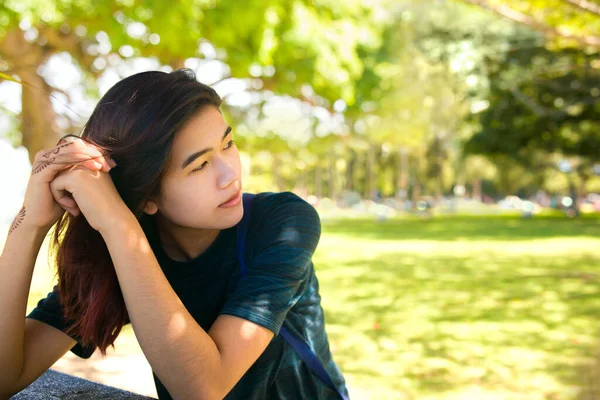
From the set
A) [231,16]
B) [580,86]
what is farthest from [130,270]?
[580,86]

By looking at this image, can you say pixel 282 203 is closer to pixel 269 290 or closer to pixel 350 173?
pixel 269 290

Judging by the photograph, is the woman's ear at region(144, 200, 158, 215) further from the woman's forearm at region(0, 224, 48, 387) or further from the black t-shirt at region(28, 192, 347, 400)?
the woman's forearm at region(0, 224, 48, 387)

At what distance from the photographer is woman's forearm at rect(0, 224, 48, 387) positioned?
4.98 feet

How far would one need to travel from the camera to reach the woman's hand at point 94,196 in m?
1.41

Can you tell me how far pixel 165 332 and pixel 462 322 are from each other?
5.89 m

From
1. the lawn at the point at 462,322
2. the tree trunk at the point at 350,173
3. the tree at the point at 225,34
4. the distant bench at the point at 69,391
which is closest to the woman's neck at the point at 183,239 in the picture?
the distant bench at the point at 69,391

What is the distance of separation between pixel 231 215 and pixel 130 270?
0.31m

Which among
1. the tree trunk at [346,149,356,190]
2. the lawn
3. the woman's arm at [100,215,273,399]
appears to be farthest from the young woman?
the tree trunk at [346,149,356,190]

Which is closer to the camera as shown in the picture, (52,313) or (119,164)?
(119,164)

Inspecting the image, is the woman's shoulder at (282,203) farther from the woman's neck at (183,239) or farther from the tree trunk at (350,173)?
the tree trunk at (350,173)

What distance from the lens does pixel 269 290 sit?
57.6 inches

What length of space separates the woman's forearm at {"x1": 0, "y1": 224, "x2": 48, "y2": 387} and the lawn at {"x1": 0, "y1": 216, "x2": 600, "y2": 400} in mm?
3073

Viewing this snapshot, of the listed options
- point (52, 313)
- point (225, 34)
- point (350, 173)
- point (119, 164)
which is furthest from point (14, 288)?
point (350, 173)

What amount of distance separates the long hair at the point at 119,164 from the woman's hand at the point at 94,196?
0.09 m
